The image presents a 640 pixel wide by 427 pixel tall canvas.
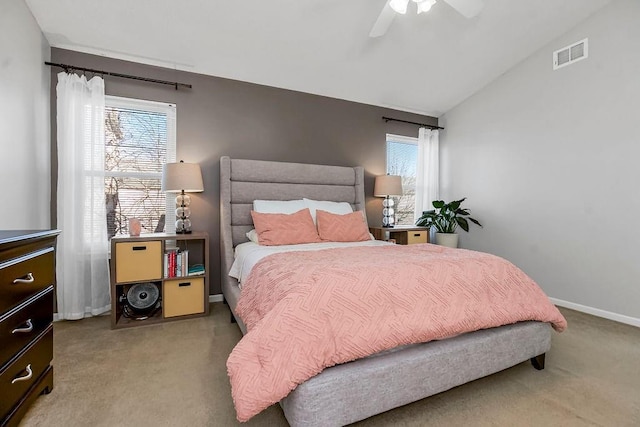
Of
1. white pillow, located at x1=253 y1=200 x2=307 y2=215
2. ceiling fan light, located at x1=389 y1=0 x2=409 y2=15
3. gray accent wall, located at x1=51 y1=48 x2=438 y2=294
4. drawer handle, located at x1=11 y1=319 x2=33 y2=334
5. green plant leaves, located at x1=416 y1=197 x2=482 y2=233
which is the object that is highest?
ceiling fan light, located at x1=389 y1=0 x2=409 y2=15

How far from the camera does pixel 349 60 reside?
3.31 metres

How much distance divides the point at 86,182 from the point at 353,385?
2.89 meters

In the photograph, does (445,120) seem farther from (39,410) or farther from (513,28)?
(39,410)

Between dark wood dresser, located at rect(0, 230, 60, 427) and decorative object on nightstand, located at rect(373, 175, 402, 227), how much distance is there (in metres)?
3.28

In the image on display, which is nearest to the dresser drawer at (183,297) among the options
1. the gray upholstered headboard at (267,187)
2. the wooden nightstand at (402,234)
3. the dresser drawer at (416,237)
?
the gray upholstered headboard at (267,187)

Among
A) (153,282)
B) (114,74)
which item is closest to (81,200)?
(153,282)

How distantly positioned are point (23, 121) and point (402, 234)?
3857mm

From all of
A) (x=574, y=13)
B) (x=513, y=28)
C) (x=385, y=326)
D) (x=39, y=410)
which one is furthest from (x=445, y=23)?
(x=39, y=410)

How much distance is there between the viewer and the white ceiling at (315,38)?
8.37 feet

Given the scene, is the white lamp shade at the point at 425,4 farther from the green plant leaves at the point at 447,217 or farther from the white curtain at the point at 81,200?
the white curtain at the point at 81,200

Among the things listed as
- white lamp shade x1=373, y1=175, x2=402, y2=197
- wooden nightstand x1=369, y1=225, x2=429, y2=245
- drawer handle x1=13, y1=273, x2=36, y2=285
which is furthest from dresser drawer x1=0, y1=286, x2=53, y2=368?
white lamp shade x1=373, y1=175, x2=402, y2=197

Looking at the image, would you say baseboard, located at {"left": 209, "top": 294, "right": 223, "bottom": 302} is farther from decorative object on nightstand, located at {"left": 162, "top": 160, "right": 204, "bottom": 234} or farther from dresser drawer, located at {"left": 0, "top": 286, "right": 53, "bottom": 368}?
dresser drawer, located at {"left": 0, "top": 286, "right": 53, "bottom": 368}

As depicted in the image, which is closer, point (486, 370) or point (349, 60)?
point (486, 370)

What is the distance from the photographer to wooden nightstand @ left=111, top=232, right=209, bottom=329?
2.59 m
